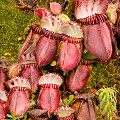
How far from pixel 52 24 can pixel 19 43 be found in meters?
0.76

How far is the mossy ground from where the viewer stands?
8.45 feet

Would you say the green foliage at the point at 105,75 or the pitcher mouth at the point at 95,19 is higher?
the pitcher mouth at the point at 95,19

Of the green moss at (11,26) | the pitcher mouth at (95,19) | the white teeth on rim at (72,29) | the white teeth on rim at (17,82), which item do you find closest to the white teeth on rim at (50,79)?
the white teeth on rim at (17,82)

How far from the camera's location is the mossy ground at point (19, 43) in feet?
8.45

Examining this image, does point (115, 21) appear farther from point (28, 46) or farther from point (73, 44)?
point (28, 46)

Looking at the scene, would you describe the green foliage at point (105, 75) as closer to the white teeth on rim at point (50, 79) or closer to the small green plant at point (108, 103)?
the small green plant at point (108, 103)

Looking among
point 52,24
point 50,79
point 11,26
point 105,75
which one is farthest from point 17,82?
point 105,75

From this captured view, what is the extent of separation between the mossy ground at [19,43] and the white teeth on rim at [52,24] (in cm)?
53

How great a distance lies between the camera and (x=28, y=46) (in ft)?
7.86

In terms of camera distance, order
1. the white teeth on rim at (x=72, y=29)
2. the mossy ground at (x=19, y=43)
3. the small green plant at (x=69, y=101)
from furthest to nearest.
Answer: the mossy ground at (x=19, y=43) < the small green plant at (x=69, y=101) < the white teeth on rim at (x=72, y=29)

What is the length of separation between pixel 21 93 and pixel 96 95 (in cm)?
111

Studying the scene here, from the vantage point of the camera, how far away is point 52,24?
2.17m

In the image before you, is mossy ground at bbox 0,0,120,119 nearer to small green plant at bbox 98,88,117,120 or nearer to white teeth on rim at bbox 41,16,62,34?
small green plant at bbox 98,88,117,120

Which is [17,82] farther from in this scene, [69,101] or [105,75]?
[105,75]
